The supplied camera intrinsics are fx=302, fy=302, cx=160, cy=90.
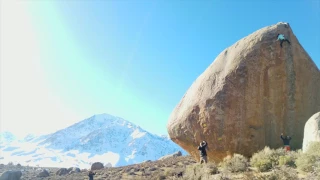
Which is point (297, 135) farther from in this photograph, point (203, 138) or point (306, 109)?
point (203, 138)

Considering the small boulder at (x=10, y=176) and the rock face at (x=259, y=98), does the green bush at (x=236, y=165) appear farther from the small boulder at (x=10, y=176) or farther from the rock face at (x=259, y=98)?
the small boulder at (x=10, y=176)

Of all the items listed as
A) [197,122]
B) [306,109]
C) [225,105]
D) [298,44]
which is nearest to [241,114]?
[225,105]

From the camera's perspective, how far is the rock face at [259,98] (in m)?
16.3

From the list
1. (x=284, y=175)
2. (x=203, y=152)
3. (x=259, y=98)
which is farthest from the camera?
(x=259, y=98)

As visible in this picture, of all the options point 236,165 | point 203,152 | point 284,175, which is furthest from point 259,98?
point 284,175

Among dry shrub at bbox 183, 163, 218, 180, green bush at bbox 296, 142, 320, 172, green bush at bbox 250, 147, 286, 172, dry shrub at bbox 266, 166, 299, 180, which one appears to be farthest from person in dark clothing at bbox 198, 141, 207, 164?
dry shrub at bbox 266, 166, 299, 180

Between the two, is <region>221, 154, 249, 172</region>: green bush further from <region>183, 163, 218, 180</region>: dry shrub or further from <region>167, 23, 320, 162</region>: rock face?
<region>167, 23, 320, 162</region>: rock face

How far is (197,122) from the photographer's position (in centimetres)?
1756

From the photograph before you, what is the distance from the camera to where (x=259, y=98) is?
54.4 feet

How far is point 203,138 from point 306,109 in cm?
588

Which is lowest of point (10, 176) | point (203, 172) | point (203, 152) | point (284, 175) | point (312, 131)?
point (284, 175)

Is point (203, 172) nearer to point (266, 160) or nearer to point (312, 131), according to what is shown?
point (266, 160)

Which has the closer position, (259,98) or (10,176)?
(259,98)

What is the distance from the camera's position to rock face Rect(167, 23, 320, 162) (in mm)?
16312
